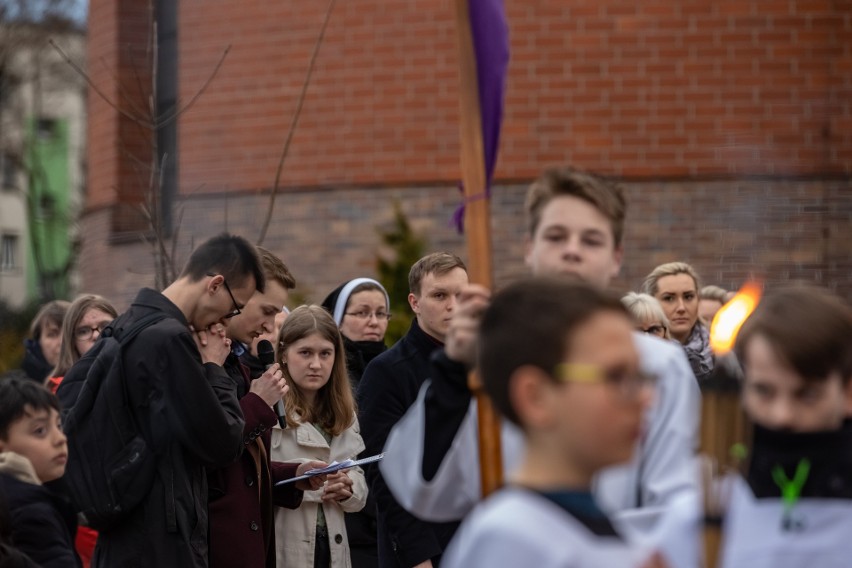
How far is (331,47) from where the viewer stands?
12.9m

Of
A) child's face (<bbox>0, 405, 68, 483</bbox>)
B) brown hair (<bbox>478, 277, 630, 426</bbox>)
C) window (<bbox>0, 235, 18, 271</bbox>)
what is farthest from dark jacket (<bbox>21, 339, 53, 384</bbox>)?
window (<bbox>0, 235, 18, 271</bbox>)

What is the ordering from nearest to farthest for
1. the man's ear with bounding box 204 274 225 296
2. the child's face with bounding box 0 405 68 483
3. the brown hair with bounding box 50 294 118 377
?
the child's face with bounding box 0 405 68 483 → the man's ear with bounding box 204 274 225 296 → the brown hair with bounding box 50 294 118 377

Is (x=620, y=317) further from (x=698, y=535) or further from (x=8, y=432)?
(x=8, y=432)

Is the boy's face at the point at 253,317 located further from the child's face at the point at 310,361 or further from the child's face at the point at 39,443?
the child's face at the point at 39,443

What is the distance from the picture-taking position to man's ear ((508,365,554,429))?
2.75 meters

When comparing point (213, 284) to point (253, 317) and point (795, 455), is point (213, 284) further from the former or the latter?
point (795, 455)

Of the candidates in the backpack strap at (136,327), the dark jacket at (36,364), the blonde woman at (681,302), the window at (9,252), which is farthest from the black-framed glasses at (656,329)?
the window at (9,252)

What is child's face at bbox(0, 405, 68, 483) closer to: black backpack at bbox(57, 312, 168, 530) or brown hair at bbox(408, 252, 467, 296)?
black backpack at bbox(57, 312, 168, 530)

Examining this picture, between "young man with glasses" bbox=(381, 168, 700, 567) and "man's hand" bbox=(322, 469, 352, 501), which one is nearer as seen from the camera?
"young man with glasses" bbox=(381, 168, 700, 567)

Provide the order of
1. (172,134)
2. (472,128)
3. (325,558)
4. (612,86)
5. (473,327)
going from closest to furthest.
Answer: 1. (473,327)
2. (472,128)
3. (325,558)
4. (612,86)
5. (172,134)

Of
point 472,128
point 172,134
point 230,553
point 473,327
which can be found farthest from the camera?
point 172,134

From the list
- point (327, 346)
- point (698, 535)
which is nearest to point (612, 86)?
point (327, 346)

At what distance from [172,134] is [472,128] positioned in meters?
10.8

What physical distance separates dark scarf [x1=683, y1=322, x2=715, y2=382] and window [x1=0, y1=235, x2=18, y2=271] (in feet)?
156
